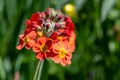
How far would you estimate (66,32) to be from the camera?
1.62 meters

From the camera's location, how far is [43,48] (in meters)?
1.53

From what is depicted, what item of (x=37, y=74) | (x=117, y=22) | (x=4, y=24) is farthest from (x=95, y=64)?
(x=37, y=74)

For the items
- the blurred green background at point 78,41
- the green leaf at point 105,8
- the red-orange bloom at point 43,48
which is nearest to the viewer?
the red-orange bloom at point 43,48

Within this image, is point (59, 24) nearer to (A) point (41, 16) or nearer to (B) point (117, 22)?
(A) point (41, 16)

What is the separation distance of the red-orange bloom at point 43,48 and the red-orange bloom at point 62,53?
0.02 metres

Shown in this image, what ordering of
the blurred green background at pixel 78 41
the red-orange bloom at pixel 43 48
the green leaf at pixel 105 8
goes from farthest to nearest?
1. the green leaf at pixel 105 8
2. the blurred green background at pixel 78 41
3. the red-orange bloom at pixel 43 48

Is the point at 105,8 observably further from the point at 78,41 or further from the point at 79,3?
the point at 78,41

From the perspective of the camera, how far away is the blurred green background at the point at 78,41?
7.55 ft

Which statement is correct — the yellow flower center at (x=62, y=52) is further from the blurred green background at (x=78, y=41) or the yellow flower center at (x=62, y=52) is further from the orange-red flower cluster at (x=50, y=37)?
the blurred green background at (x=78, y=41)

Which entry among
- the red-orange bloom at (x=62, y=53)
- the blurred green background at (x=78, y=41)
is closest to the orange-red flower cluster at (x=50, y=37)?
the red-orange bloom at (x=62, y=53)

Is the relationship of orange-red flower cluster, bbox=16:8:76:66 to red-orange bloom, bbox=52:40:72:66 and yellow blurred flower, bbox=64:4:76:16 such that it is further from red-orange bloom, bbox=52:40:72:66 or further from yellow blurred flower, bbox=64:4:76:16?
yellow blurred flower, bbox=64:4:76:16

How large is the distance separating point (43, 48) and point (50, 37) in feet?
0.18

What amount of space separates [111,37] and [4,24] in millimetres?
707

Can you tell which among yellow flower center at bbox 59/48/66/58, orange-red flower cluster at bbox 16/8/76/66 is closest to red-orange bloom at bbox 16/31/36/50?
orange-red flower cluster at bbox 16/8/76/66
